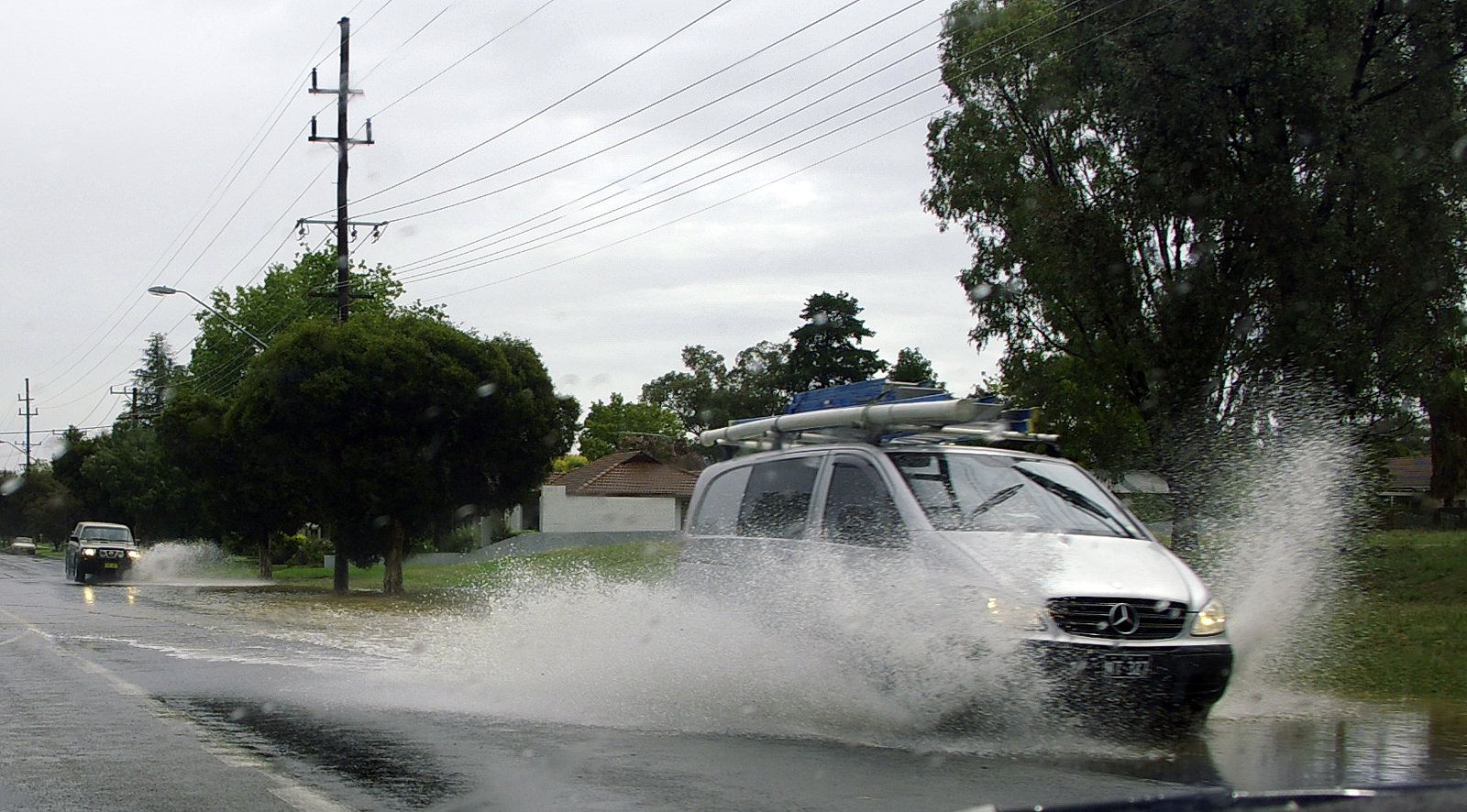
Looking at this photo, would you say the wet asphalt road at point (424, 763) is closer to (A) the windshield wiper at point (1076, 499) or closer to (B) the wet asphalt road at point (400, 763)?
(B) the wet asphalt road at point (400, 763)

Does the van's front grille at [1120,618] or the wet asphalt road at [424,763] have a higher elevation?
the van's front grille at [1120,618]

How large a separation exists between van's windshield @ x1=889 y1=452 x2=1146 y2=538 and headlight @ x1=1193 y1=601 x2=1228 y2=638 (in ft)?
3.01

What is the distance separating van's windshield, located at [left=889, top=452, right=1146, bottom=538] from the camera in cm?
799

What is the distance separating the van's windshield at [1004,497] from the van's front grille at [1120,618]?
93cm

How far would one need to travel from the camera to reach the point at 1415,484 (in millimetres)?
68188

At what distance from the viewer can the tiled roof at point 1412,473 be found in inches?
2658

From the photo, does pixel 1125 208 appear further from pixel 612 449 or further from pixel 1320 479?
pixel 612 449

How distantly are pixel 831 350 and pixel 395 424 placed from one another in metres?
38.3

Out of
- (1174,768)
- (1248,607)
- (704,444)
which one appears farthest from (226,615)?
(1174,768)

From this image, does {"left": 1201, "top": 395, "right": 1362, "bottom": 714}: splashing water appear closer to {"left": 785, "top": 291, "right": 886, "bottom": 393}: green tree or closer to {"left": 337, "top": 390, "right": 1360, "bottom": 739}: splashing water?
{"left": 337, "top": 390, "right": 1360, "bottom": 739}: splashing water

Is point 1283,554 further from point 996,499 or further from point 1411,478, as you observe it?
point 1411,478

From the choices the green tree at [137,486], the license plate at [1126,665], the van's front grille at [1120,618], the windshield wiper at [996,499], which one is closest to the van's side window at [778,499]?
the windshield wiper at [996,499]

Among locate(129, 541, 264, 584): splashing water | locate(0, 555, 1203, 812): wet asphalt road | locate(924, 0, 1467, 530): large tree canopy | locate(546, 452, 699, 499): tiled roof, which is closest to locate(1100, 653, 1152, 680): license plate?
locate(0, 555, 1203, 812): wet asphalt road

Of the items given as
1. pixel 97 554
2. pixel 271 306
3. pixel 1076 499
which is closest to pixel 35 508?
pixel 271 306
